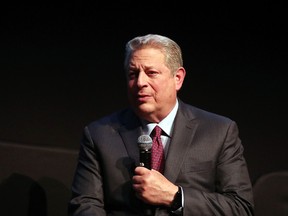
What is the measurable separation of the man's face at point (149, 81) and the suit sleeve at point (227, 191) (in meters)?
0.31

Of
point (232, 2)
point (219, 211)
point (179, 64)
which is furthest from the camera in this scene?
point (232, 2)

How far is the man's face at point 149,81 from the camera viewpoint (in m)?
1.87

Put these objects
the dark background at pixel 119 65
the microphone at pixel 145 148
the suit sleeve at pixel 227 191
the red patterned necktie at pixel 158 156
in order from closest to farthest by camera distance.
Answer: the microphone at pixel 145 148 < the suit sleeve at pixel 227 191 < the red patterned necktie at pixel 158 156 < the dark background at pixel 119 65

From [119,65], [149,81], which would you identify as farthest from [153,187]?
[119,65]

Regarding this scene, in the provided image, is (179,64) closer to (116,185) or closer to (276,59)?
(116,185)

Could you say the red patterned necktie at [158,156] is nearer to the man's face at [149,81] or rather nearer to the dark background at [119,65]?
the man's face at [149,81]

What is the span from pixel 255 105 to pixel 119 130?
1006mm

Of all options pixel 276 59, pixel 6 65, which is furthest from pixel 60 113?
pixel 276 59

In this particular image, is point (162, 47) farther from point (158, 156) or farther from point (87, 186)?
point (87, 186)

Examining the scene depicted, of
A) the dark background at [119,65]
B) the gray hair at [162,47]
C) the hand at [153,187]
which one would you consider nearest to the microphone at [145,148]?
the hand at [153,187]

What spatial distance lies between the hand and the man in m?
0.05

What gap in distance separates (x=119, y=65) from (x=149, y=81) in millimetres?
908

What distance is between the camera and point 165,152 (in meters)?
1.92

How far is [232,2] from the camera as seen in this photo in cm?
263
